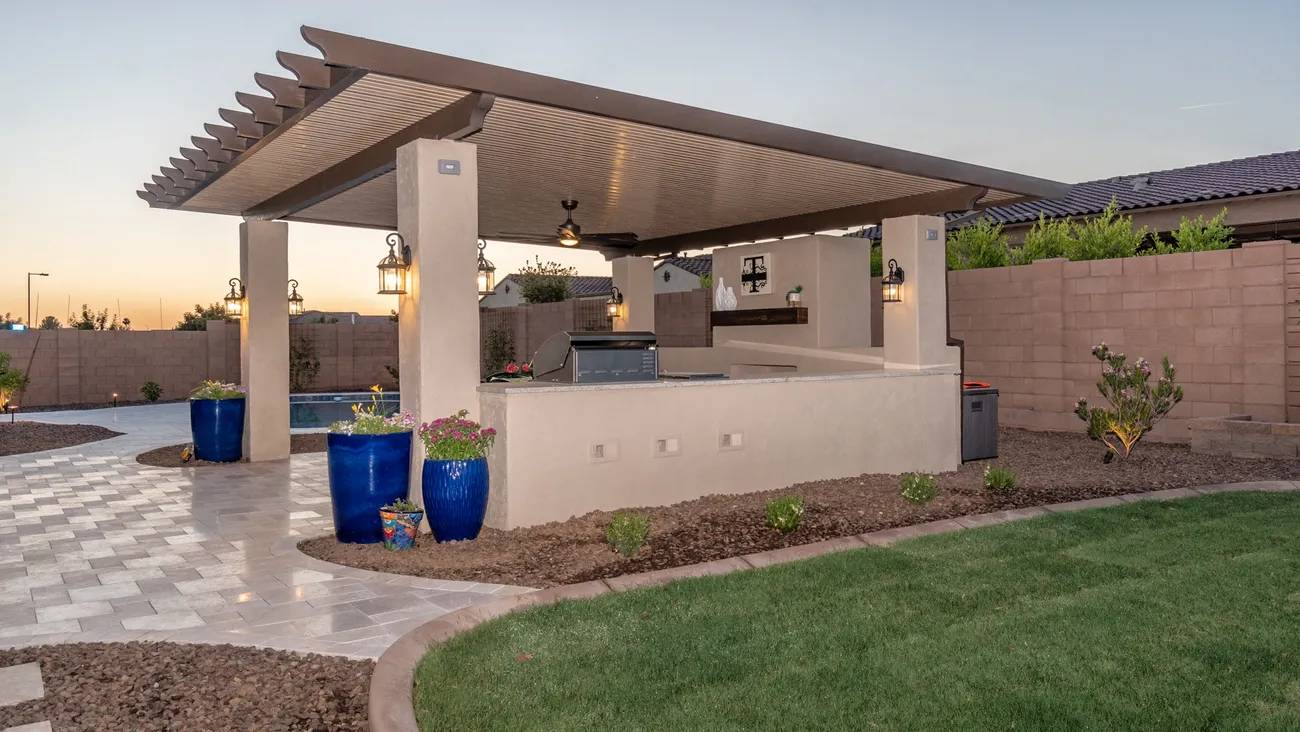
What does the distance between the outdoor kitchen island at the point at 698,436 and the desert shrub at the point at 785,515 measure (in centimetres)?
123

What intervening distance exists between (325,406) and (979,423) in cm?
1371

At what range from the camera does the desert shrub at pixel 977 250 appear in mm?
13438

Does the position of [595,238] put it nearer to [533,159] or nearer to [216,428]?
[533,159]

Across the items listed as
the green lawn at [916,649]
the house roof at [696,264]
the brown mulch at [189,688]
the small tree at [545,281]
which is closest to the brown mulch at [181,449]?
the brown mulch at [189,688]

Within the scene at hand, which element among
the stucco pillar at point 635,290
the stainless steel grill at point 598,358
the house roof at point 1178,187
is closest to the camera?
the stainless steel grill at point 598,358

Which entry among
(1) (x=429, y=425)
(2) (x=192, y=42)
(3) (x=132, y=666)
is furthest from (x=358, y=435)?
(2) (x=192, y=42)

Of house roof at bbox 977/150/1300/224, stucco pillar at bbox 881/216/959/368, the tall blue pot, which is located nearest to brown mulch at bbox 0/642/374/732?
the tall blue pot

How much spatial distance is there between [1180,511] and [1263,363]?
4.17m

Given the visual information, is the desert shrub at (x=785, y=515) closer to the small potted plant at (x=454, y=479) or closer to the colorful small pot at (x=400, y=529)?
the small potted plant at (x=454, y=479)

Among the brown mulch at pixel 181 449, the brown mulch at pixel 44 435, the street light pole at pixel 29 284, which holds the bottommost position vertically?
the brown mulch at pixel 181 449

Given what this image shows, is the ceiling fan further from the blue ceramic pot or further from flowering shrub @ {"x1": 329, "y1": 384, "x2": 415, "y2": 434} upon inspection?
the blue ceramic pot

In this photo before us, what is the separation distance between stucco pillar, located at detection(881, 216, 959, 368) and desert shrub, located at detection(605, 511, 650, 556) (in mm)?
4789

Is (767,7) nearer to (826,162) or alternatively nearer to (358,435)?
(826,162)

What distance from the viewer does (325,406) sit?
59.5 feet
